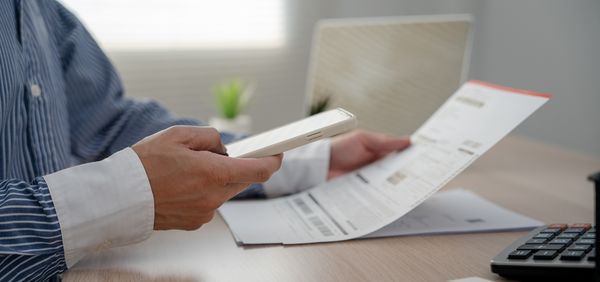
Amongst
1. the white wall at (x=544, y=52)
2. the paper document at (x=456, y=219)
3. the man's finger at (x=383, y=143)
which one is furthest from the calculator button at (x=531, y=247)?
the white wall at (x=544, y=52)

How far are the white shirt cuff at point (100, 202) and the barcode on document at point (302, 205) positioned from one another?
267 millimetres

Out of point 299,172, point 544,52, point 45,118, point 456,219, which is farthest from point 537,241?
point 544,52

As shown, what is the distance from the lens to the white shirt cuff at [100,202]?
65 centimetres

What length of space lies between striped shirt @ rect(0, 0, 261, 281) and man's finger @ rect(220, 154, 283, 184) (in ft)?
0.59

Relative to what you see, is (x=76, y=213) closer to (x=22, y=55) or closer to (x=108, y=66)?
(x=22, y=55)

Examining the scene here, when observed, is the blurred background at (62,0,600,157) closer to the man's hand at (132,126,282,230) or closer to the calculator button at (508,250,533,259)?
the man's hand at (132,126,282,230)

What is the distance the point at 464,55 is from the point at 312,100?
1.15 ft

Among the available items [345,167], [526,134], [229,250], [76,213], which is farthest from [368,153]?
[526,134]

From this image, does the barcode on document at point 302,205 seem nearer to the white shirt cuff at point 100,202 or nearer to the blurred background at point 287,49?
the white shirt cuff at point 100,202

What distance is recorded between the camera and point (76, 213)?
65cm

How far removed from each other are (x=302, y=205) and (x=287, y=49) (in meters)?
2.20

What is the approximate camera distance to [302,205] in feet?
2.99

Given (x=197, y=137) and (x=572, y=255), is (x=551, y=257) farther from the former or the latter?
(x=197, y=137)

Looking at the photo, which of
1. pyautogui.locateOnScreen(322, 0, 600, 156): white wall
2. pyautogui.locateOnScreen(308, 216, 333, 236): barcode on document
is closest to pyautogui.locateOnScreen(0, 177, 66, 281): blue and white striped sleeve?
pyautogui.locateOnScreen(308, 216, 333, 236): barcode on document
